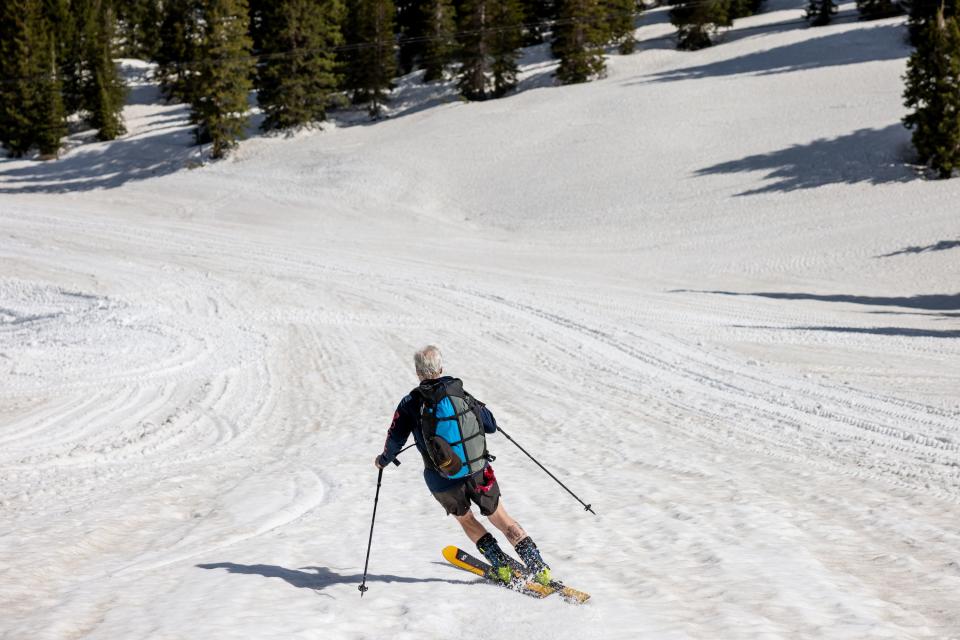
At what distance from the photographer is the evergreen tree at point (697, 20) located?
5856 centimetres

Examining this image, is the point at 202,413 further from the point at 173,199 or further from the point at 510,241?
the point at 173,199

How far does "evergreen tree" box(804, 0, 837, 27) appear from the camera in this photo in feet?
204

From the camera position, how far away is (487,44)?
180 feet

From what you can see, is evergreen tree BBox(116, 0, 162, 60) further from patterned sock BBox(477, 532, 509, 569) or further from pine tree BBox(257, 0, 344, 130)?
patterned sock BBox(477, 532, 509, 569)

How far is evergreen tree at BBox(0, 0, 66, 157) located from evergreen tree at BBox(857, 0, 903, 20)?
2200 inches

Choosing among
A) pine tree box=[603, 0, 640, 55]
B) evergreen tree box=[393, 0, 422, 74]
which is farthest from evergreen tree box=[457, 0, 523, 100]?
evergreen tree box=[393, 0, 422, 74]

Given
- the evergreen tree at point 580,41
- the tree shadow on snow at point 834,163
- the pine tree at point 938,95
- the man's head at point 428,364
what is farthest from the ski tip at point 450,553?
the evergreen tree at point 580,41

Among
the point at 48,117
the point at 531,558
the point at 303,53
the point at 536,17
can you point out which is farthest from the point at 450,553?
the point at 536,17

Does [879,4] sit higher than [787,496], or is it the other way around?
[879,4]

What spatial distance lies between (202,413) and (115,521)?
542cm

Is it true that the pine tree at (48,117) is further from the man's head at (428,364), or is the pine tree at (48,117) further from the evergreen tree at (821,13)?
the man's head at (428,364)

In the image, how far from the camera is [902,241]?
26.8m

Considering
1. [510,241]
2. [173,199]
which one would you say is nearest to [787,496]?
[510,241]

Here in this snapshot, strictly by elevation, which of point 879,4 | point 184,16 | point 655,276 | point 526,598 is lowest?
point 655,276
